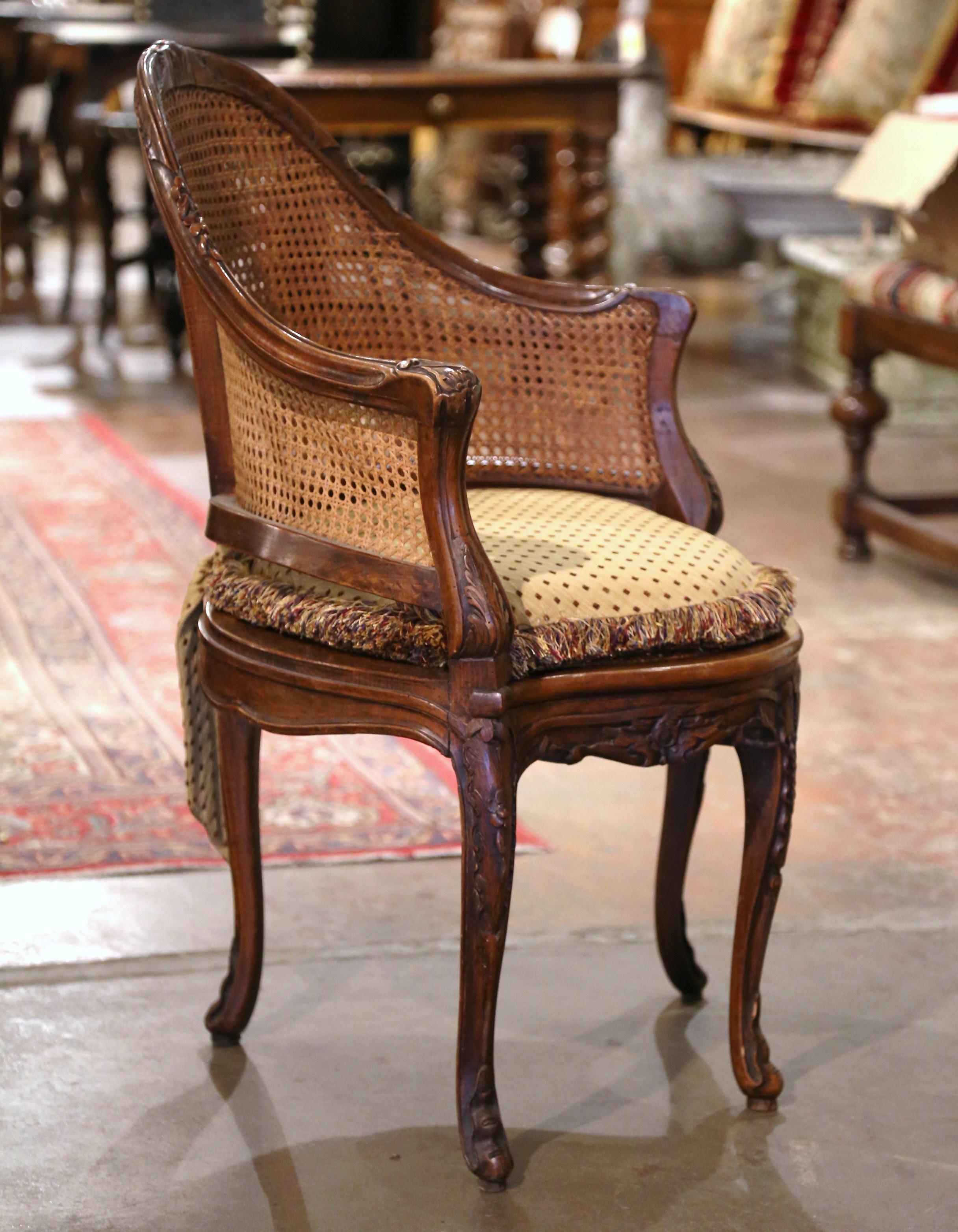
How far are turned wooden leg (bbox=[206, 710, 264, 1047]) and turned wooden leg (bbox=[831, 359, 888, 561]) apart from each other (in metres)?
2.56

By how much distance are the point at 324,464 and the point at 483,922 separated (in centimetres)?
47

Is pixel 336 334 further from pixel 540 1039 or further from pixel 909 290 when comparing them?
pixel 909 290

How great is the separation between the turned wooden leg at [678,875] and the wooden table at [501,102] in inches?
146

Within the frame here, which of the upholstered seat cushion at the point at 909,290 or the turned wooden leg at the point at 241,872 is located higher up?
the upholstered seat cushion at the point at 909,290

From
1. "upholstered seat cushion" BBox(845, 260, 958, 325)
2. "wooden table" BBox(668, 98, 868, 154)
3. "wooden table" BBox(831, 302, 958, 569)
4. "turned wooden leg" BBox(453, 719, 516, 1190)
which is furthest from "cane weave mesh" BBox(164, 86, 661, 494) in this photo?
"wooden table" BBox(668, 98, 868, 154)

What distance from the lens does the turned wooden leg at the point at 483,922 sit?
162 cm

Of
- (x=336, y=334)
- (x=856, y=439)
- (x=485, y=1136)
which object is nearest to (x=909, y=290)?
(x=856, y=439)

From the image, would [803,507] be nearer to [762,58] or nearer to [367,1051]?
[367,1051]

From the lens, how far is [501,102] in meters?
5.97

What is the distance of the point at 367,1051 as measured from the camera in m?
2.00

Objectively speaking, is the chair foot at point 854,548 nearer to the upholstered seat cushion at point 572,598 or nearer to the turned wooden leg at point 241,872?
the upholstered seat cushion at point 572,598

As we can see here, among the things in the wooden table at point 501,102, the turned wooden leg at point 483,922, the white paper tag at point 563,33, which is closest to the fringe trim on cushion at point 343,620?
the turned wooden leg at point 483,922

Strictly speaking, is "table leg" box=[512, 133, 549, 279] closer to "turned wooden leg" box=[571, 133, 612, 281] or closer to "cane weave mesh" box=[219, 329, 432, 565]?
"turned wooden leg" box=[571, 133, 612, 281]

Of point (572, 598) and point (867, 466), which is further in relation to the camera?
point (867, 466)
